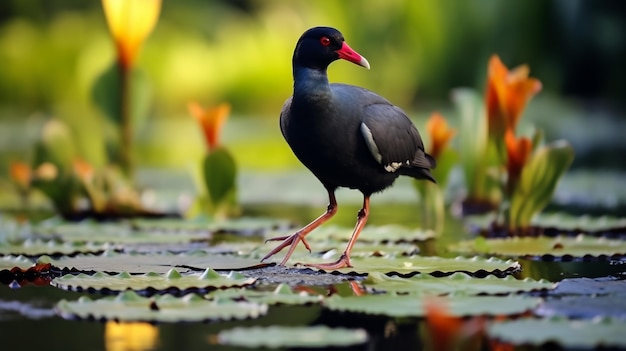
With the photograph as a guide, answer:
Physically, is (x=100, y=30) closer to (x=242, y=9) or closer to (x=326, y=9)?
(x=326, y=9)

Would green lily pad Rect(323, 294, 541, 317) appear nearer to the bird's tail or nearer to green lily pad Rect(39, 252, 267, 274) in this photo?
green lily pad Rect(39, 252, 267, 274)

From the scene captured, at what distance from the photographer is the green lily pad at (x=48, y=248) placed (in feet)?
14.5

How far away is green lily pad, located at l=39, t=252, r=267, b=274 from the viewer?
12.9 ft

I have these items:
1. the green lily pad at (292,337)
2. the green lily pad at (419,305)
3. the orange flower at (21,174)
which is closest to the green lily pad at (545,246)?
the green lily pad at (419,305)

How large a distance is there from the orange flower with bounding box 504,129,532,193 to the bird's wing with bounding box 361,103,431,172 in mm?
682

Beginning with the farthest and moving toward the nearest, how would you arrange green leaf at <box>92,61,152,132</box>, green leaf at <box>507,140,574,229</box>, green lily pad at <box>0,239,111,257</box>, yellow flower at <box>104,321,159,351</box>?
green leaf at <box>92,61,152,132</box>, green leaf at <box>507,140,574,229</box>, green lily pad at <box>0,239,111,257</box>, yellow flower at <box>104,321,159,351</box>

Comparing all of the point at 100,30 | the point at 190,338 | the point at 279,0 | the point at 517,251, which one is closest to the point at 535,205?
the point at 517,251

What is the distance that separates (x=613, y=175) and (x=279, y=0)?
44.7 ft

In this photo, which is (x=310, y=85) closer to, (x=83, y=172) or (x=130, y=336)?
(x=130, y=336)

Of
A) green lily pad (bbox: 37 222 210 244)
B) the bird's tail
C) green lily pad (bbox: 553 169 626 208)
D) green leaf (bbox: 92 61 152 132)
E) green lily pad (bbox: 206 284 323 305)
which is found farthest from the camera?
green lily pad (bbox: 553 169 626 208)

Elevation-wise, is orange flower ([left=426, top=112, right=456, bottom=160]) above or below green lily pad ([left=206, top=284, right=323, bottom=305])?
above

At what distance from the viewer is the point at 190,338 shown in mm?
2895

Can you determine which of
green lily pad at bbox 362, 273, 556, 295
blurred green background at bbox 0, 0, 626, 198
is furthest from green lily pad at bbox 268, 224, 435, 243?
blurred green background at bbox 0, 0, 626, 198

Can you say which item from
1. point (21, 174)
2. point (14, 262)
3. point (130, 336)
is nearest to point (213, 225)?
point (21, 174)
